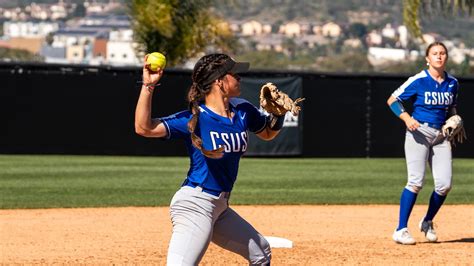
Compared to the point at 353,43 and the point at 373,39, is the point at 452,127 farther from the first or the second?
the point at 373,39

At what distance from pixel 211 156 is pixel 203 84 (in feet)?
1.44

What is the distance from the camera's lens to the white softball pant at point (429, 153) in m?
10.5

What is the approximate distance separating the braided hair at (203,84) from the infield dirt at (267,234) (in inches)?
110

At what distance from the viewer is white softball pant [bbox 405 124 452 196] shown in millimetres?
10523

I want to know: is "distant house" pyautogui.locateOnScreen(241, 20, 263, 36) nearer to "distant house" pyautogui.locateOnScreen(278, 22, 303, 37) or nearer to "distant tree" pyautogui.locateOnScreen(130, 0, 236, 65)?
"distant house" pyautogui.locateOnScreen(278, 22, 303, 37)

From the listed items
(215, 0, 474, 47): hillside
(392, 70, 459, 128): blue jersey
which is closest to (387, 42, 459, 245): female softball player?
(392, 70, 459, 128): blue jersey

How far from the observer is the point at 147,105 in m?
6.47

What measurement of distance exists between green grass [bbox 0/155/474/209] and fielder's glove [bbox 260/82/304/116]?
7.40m

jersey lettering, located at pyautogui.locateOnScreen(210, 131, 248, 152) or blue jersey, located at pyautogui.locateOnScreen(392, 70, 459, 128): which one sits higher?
jersey lettering, located at pyautogui.locateOnScreen(210, 131, 248, 152)

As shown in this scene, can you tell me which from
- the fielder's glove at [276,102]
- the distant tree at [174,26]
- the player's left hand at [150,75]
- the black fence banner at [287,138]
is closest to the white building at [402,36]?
the distant tree at [174,26]

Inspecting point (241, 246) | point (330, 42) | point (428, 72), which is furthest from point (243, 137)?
point (330, 42)

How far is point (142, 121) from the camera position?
6.54m

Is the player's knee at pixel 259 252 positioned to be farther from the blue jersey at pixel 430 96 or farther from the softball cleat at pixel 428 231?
the softball cleat at pixel 428 231

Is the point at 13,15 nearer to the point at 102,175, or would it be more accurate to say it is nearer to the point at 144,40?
the point at 144,40
